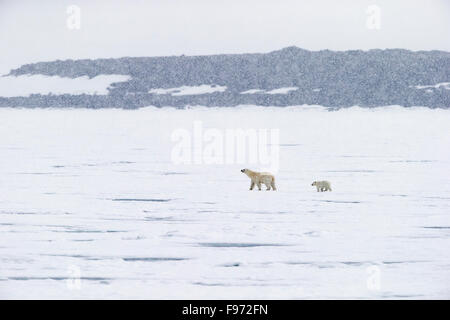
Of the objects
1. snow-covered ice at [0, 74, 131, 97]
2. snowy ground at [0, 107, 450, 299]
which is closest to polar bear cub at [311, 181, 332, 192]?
snowy ground at [0, 107, 450, 299]

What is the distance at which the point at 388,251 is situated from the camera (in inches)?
225

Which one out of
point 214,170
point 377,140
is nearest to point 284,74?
point 377,140

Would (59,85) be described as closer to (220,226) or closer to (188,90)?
(188,90)

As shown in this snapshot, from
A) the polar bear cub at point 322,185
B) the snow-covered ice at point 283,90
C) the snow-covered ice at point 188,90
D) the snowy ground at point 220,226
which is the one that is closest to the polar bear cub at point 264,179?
the snowy ground at point 220,226

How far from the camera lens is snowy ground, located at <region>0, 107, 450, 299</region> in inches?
189

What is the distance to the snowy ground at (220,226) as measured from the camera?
189 inches

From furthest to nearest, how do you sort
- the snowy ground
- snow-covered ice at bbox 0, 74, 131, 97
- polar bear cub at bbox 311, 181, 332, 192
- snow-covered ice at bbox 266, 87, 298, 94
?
snow-covered ice at bbox 266, 87, 298, 94 → snow-covered ice at bbox 0, 74, 131, 97 → polar bear cub at bbox 311, 181, 332, 192 → the snowy ground

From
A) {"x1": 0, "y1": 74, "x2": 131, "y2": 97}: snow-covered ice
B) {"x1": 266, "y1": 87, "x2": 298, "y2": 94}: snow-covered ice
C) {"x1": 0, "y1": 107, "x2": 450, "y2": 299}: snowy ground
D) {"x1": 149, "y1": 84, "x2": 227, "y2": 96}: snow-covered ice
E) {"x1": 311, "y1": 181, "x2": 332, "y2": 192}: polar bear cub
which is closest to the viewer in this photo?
{"x1": 0, "y1": 107, "x2": 450, "y2": 299}: snowy ground

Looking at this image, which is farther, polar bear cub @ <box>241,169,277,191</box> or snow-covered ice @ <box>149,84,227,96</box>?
snow-covered ice @ <box>149,84,227,96</box>

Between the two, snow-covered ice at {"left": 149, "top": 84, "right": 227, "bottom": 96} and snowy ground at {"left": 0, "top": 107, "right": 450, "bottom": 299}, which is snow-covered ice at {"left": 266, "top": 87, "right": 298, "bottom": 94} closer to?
snow-covered ice at {"left": 149, "top": 84, "right": 227, "bottom": 96}

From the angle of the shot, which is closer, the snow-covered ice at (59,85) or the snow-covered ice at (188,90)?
the snow-covered ice at (59,85)

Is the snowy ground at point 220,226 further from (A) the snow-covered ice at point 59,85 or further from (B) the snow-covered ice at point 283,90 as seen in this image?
(B) the snow-covered ice at point 283,90

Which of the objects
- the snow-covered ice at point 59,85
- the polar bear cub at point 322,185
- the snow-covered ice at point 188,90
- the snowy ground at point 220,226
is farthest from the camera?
the snow-covered ice at point 188,90
